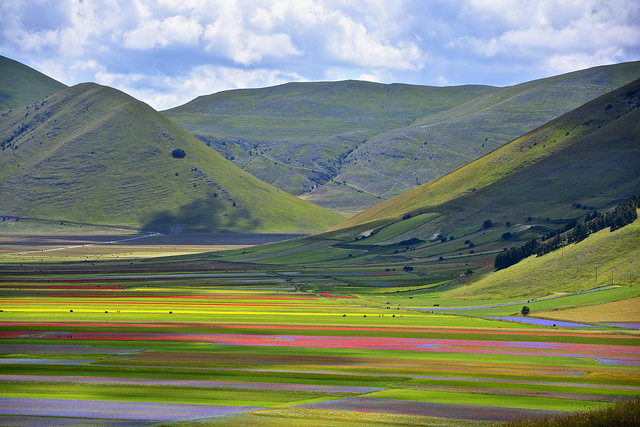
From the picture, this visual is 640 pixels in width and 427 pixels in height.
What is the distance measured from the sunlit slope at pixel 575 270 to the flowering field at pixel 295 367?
84.5 feet

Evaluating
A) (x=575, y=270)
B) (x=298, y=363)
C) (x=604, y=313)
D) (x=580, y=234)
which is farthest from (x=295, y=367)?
(x=580, y=234)

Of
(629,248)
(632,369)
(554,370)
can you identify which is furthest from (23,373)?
(629,248)

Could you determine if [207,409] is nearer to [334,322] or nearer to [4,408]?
[4,408]

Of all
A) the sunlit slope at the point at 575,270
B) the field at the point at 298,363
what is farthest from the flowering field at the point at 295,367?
the sunlit slope at the point at 575,270

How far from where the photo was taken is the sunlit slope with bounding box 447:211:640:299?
10865 centimetres

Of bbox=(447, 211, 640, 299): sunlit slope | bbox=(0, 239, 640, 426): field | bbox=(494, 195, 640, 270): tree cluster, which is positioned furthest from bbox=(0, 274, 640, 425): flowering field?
bbox=(494, 195, 640, 270): tree cluster

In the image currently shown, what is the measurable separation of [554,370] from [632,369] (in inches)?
216

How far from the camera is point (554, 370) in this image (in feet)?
173

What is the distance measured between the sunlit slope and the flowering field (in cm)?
2575

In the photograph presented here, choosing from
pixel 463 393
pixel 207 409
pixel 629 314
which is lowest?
pixel 629 314

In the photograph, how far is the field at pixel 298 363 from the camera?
4025 cm

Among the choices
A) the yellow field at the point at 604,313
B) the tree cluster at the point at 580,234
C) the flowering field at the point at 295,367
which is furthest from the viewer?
the tree cluster at the point at 580,234

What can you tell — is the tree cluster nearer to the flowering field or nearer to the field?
the field

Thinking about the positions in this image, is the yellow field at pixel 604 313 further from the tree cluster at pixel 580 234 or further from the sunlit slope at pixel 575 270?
the tree cluster at pixel 580 234
